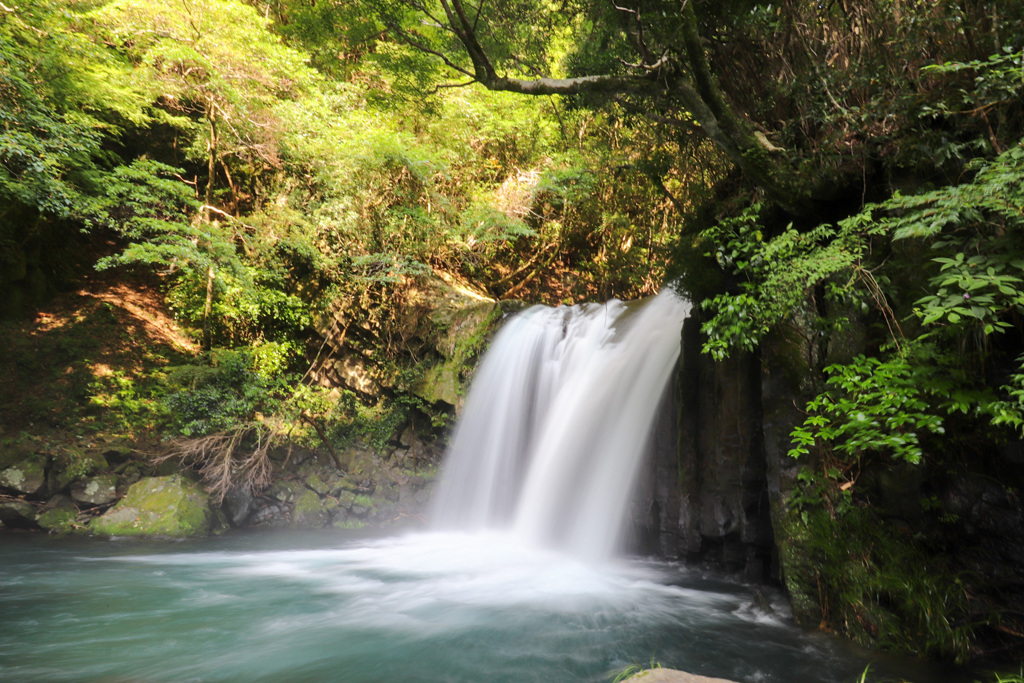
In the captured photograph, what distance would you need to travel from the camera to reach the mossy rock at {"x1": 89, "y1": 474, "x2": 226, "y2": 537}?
882 centimetres

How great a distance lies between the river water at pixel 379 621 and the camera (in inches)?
168

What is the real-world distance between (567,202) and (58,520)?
11.6 meters

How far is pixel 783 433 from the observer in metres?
5.13

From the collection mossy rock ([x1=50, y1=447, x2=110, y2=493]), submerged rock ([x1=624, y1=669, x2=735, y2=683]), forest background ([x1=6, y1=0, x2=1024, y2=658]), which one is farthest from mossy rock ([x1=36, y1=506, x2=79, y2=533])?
submerged rock ([x1=624, y1=669, x2=735, y2=683])

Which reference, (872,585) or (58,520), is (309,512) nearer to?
(58,520)

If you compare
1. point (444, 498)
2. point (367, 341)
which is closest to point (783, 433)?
point (444, 498)

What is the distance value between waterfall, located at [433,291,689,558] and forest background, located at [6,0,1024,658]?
1.25 meters

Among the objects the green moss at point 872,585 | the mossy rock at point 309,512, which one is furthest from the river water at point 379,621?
the mossy rock at point 309,512

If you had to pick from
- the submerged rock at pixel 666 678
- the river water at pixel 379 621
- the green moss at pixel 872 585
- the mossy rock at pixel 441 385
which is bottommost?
the river water at pixel 379 621

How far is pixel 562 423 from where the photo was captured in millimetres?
8914

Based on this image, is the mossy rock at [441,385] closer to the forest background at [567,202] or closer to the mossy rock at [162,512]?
the forest background at [567,202]

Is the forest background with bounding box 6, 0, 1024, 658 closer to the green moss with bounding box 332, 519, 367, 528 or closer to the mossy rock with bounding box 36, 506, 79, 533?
the mossy rock with bounding box 36, 506, 79, 533

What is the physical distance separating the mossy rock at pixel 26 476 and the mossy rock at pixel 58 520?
0.45 m

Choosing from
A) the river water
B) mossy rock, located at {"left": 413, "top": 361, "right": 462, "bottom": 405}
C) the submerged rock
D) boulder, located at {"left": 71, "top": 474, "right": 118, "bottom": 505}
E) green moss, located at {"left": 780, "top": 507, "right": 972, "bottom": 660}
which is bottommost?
the river water
